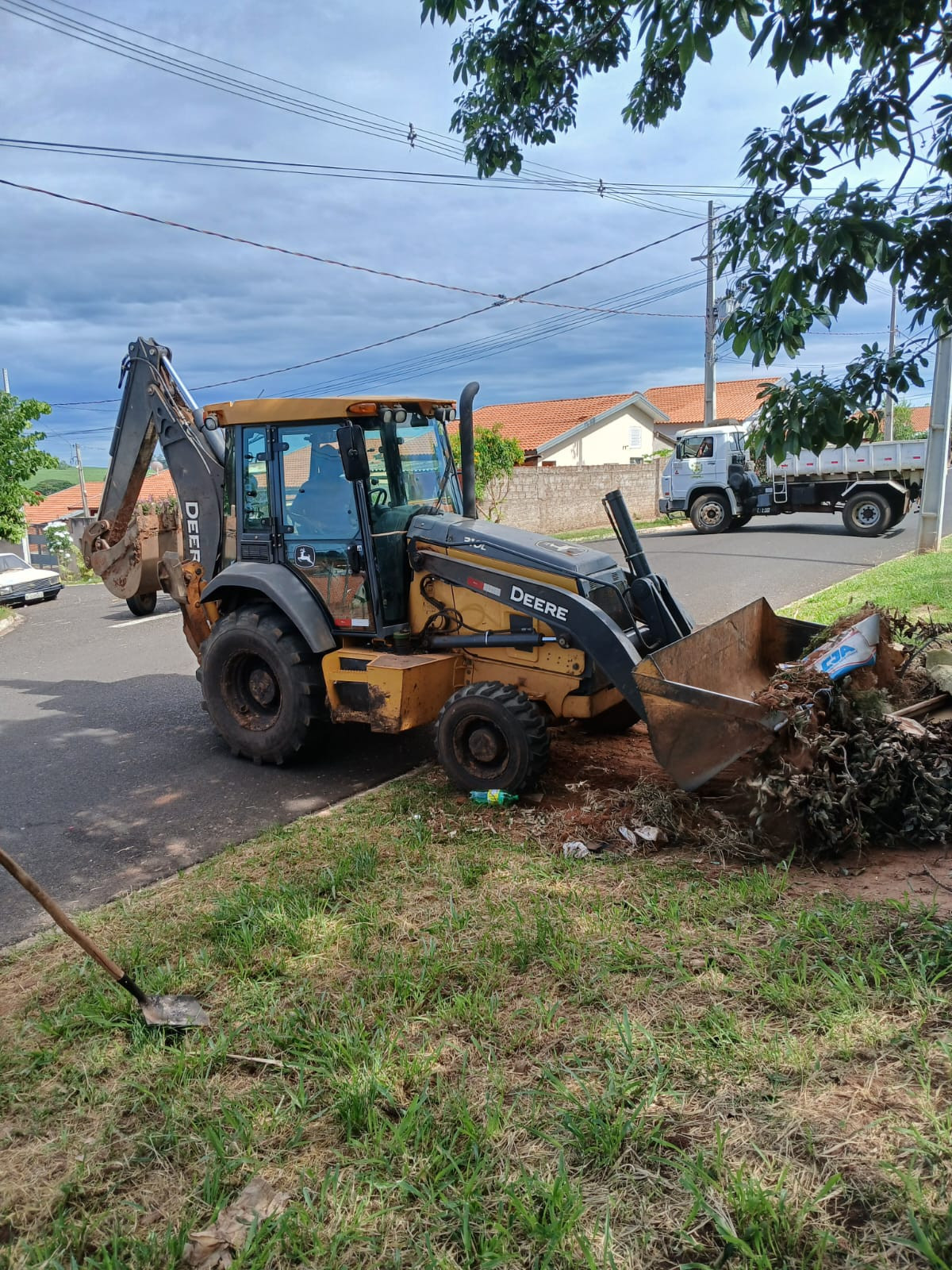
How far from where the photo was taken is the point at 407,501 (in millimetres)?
6039

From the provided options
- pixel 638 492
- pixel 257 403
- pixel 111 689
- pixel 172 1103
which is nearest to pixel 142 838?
pixel 172 1103

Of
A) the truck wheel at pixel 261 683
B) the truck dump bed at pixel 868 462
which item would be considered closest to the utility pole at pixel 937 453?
the truck dump bed at pixel 868 462

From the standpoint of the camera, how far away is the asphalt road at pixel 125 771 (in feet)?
16.2

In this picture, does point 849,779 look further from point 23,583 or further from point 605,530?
point 605,530

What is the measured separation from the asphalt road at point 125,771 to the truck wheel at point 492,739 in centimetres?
103

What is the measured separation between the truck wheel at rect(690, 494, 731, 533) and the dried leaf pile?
1988 centimetres

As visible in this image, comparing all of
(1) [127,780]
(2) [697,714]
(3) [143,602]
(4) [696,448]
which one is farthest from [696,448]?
(2) [697,714]

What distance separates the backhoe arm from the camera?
6930 mm

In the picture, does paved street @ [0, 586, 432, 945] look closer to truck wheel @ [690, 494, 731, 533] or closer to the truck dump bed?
the truck dump bed

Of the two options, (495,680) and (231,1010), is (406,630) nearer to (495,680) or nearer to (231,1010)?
(495,680)

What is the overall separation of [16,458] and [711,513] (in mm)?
16678

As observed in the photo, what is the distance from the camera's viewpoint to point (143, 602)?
822 centimetres

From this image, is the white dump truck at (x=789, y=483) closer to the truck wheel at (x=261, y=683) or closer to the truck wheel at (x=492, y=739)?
the truck wheel at (x=261, y=683)

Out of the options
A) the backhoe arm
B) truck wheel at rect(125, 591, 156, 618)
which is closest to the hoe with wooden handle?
the backhoe arm
